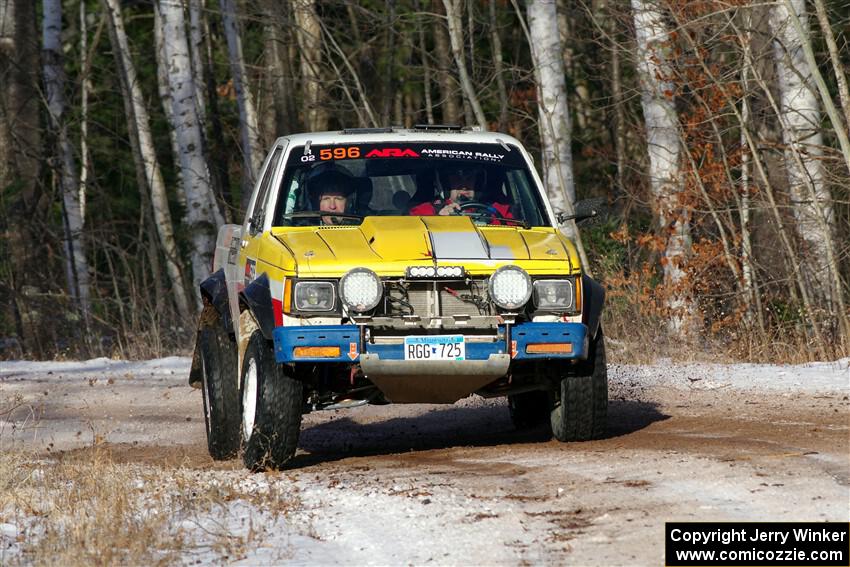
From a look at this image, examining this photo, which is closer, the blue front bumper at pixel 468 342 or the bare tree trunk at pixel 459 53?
the blue front bumper at pixel 468 342

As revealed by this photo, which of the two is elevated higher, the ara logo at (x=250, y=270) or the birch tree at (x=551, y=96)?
the birch tree at (x=551, y=96)

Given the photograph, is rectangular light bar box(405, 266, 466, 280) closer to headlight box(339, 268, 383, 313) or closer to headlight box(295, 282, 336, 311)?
headlight box(339, 268, 383, 313)

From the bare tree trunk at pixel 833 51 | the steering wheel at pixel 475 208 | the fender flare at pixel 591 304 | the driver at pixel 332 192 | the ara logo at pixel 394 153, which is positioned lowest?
the fender flare at pixel 591 304

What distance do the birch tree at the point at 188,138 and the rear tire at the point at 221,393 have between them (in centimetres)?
1141

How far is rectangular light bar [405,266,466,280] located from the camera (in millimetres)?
7895

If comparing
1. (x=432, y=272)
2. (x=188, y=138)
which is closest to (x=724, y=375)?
(x=432, y=272)

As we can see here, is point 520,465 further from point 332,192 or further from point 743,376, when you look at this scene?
point 743,376

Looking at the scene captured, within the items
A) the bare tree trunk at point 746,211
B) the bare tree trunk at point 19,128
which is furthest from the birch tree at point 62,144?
the bare tree trunk at point 746,211

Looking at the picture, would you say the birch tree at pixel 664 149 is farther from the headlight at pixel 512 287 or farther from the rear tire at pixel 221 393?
the headlight at pixel 512 287

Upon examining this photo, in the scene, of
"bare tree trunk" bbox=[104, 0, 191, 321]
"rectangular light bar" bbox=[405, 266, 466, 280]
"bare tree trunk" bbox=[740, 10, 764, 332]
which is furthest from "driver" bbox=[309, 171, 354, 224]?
"bare tree trunk" bbox=[104, 0, 191, 321]

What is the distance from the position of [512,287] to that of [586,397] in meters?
1.05

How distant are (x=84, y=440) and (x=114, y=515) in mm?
4292

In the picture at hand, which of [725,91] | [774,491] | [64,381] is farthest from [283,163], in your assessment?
[725,91]

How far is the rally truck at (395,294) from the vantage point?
792 cm
